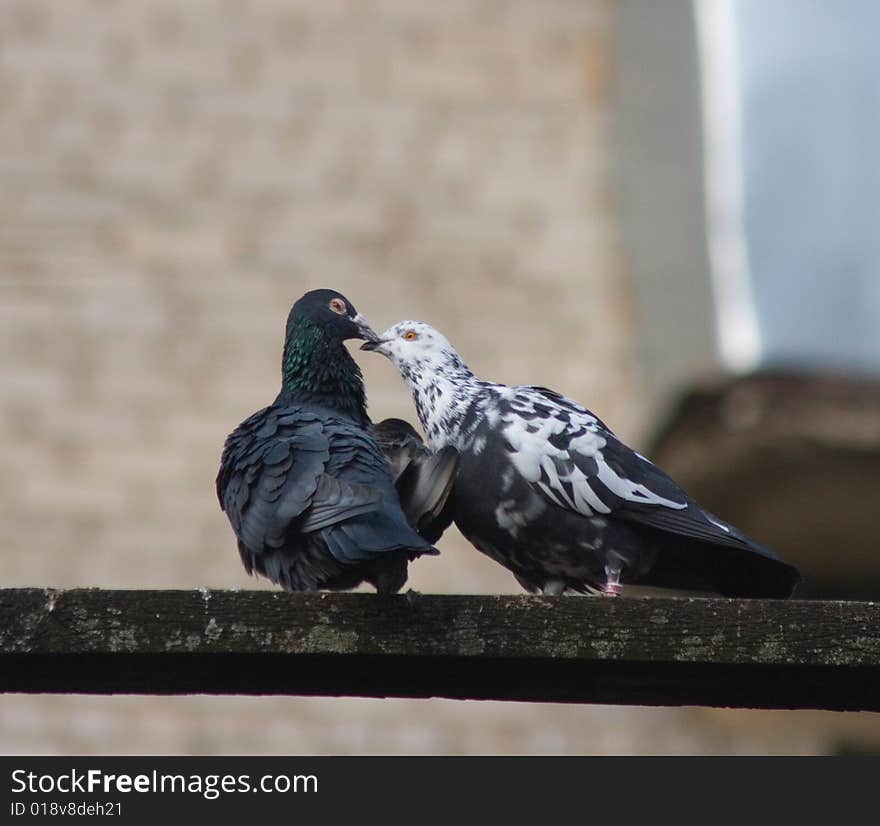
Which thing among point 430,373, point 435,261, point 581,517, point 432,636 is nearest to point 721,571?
point 581,517

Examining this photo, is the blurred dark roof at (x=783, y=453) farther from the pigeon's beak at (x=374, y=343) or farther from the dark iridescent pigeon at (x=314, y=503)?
the dark iridescent pigeon at (x=314, y=503)

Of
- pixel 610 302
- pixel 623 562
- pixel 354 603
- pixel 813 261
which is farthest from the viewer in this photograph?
pixel 610 302

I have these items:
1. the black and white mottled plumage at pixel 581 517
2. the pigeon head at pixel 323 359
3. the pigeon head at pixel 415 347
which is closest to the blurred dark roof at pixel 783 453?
the pigeon head at pixel 415 347

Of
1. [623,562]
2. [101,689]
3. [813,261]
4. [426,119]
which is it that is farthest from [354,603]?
[426,119]

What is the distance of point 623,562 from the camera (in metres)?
3.50

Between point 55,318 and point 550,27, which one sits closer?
point 55,318

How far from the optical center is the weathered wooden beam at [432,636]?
8.12ft

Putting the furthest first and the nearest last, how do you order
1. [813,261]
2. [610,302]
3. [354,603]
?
[610,302] < [813,261] < [354,603]

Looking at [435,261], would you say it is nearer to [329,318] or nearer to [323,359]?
[329,318]

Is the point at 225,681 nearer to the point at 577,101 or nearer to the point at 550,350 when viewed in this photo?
the point at 550,350

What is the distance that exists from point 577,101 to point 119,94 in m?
2.31

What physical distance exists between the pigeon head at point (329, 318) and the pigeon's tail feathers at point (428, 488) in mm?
734

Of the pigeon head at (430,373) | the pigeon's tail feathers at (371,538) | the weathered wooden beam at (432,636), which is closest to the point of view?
the weathered wooden beam at (432,636)

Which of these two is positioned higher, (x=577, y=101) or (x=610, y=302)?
(x=577, y=101)
